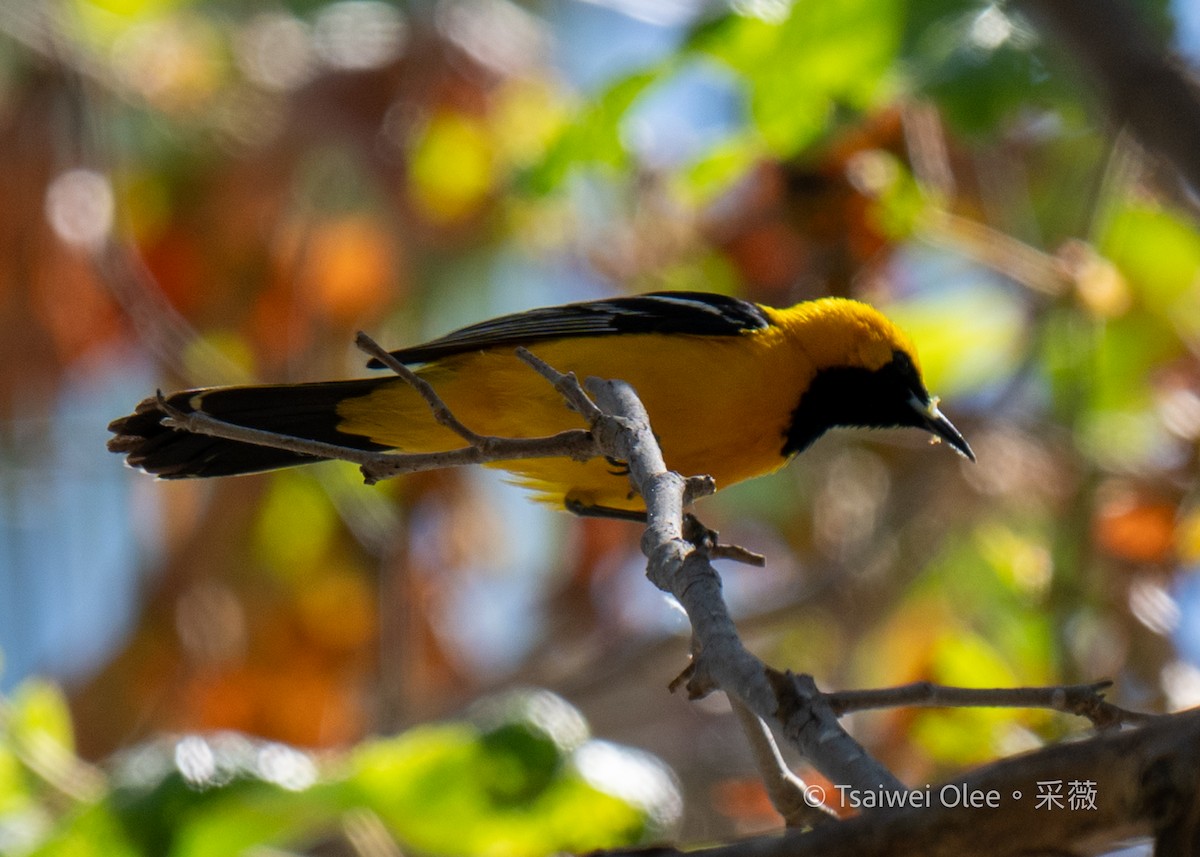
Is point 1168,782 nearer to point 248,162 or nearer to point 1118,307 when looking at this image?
point 1118,307

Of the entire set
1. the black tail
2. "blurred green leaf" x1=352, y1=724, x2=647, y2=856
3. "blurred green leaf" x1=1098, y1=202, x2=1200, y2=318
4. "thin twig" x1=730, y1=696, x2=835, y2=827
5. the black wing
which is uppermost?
"blurred green leaf" x1=1098, y1=202, x2=1200, y2=318

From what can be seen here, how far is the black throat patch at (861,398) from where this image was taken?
14.5ft

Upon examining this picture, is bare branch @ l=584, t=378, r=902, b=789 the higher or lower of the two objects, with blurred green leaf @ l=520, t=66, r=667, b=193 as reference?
lower

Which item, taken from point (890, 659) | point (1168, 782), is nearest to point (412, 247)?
point (890, 659)

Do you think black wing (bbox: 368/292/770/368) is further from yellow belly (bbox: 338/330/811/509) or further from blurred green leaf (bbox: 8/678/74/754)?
blurred green leaf (bbox: 8/678/74/754)

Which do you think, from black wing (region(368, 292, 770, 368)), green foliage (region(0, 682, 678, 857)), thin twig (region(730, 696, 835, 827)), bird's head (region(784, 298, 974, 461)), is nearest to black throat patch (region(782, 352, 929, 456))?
bird's head (region(784, 298, 974, 461))

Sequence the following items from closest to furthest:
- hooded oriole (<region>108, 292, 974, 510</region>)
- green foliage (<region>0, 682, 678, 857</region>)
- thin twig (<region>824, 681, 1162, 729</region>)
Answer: thin twig (<region>824, 681, 1162, 729</region>) → green foliage (<region>0, 682, 678, 857</region>) → hooded oriole (<region>108, 292, 974, 510</region>)

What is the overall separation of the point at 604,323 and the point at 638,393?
31cm

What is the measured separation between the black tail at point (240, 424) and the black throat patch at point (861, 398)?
1373mm

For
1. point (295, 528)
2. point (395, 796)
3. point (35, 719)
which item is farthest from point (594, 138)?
point (295, 528)

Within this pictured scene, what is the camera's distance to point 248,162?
26.3ft

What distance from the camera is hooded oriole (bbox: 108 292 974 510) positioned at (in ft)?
13.6

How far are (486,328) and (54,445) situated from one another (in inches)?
159

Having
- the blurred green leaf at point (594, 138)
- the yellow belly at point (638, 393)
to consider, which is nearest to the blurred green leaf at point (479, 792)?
the yellow belly at point (638, 393)
